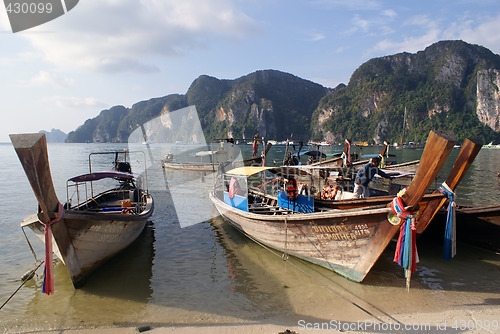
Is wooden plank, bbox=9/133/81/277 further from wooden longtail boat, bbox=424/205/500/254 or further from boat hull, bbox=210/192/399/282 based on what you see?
wooden longtail boat, bbox=424/205/500/254

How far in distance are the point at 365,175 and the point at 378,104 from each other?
14046 cm

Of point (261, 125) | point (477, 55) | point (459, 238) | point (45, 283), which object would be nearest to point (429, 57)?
point (477, 55)

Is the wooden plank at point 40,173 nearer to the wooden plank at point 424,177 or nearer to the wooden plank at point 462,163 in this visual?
the wooden plank at point 424,177

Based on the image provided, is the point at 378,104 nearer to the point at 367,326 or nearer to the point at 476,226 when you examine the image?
the point at 476,226

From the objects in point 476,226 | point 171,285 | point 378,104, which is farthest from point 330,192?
point 378,104

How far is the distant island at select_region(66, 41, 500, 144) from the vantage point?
11138 cm

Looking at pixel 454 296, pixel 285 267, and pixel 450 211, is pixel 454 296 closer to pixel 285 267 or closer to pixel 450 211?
pixel 450 211

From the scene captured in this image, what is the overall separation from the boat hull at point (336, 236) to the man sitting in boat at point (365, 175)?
359cm

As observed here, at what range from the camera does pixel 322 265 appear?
7859mm

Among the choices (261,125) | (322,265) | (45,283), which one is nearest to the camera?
(45,283)

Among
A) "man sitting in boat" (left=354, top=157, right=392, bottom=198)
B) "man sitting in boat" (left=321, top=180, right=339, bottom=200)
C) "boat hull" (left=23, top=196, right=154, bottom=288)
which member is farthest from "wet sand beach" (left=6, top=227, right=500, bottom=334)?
"man sitting in boat" (left=321, top=180, right=339, bottom=200)

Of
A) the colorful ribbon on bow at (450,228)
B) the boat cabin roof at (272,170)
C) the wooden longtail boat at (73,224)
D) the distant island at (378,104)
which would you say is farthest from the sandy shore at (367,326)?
the distant island at (378,104)

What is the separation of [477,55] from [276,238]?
158020 millimetres

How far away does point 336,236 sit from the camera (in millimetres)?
7094
